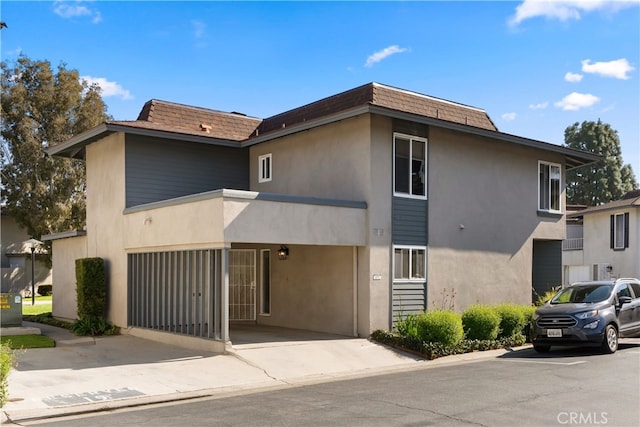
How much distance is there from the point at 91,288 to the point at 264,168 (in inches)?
245

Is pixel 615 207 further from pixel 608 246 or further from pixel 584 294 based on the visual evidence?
pixel 584 294

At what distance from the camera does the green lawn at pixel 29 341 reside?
14.8 m

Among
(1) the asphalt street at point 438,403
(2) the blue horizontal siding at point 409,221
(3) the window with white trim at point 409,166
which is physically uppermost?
(3) the window with white trim at point 409,166

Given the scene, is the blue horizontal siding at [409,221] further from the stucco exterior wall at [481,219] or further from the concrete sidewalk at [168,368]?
the concrete sidewalk at [168,368]

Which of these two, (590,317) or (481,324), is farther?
(481,324)

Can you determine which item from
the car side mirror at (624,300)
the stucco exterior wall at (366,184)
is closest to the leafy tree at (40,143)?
the stucco exterior wall at (366,184)

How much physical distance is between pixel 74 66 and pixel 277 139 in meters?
22.0

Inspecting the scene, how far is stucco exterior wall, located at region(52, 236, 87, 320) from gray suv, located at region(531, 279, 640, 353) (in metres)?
13.8

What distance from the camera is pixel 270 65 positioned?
15.6m

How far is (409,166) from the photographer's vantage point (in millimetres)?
16938

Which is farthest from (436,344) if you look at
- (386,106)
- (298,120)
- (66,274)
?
(66,274)

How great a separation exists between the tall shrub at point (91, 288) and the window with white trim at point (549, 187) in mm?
13778

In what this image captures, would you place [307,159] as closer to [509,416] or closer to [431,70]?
[431,70]

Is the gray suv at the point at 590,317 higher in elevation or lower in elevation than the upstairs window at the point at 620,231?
lower
